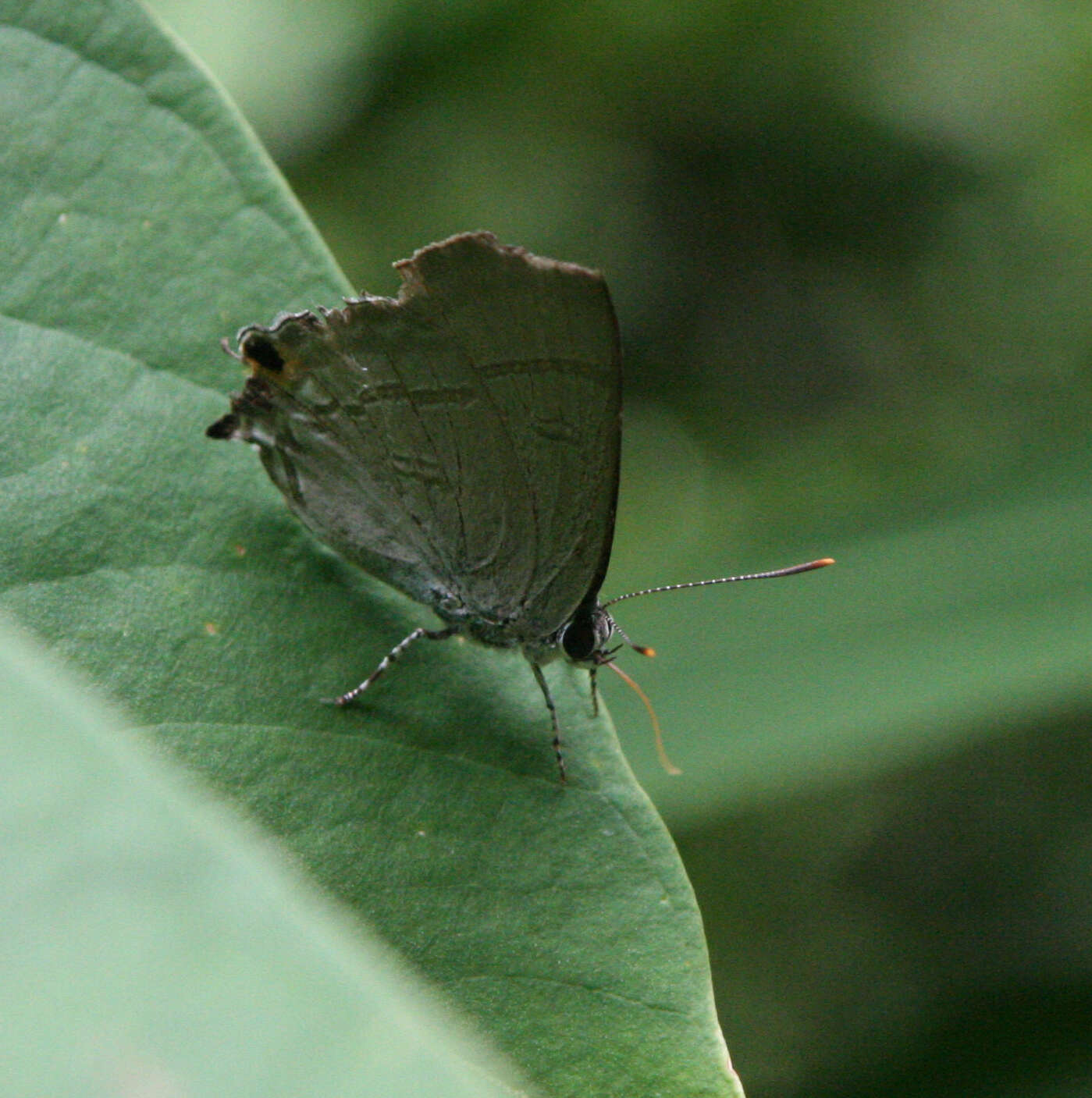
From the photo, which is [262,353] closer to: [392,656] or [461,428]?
[461,428]

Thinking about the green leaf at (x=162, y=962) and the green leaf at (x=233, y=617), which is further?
the green leaf at (x=233, y=617)

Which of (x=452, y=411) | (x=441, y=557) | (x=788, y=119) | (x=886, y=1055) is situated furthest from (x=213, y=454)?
(x=788, y=119)

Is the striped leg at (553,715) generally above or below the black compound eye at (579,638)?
above

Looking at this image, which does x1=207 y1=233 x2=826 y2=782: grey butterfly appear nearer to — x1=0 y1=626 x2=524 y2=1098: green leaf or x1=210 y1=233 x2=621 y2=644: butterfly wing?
→ x1=210 y1=233 x2=621 y2=644: butterfly wing

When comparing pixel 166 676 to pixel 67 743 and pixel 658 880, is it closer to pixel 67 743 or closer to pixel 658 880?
pixel 67 743

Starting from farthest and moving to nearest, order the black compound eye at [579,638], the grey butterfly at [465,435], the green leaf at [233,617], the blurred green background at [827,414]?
the blurred green background at [827,414]
the black compound eye at [579,638]
the grey butterfly at [465,435]
the green leaf at [233,617]

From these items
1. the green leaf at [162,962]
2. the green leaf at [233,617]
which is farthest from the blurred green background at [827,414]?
the green leaf at [162,962]

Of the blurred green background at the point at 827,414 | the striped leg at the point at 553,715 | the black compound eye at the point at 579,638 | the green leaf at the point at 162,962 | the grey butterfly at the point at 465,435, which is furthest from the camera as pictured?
the blurred green background at the point at 827,414

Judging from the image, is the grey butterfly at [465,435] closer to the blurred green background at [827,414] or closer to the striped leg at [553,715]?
the striped leg at [553,715]
